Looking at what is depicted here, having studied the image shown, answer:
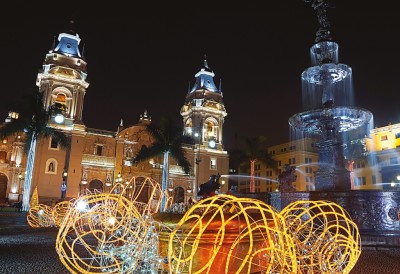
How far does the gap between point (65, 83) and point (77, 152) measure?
9889 millimetres

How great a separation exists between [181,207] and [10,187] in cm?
4268

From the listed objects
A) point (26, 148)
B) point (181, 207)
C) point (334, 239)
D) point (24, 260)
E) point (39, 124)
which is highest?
point (39, 124)

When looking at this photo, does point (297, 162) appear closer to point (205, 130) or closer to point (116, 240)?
point (205, 130)

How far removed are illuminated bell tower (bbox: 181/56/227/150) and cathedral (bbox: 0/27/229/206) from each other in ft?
0.60

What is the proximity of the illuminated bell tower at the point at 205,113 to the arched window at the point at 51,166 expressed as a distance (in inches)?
846

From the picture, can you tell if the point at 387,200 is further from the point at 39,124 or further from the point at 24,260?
the point at 39,124

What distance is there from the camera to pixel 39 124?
95.9 ft

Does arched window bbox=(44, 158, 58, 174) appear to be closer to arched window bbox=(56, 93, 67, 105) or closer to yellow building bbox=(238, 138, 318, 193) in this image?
arched window bbox=(56, 93, 67, 105)

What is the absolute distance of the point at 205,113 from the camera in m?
54.5

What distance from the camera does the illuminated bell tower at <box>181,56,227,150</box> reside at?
54.1 m

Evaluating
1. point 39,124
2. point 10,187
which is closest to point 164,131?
point 39,124

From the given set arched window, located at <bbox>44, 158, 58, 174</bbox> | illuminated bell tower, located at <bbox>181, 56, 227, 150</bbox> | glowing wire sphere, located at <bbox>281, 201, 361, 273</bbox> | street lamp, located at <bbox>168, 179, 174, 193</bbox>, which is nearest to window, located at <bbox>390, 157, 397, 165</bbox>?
illuminated bell tower, located at <bbox>181, 56, 227, 150</bbox>

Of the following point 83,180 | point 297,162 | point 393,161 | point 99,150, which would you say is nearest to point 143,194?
point 99,150

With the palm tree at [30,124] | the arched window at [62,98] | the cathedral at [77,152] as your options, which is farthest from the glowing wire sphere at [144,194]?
the arched window at [62,98]
